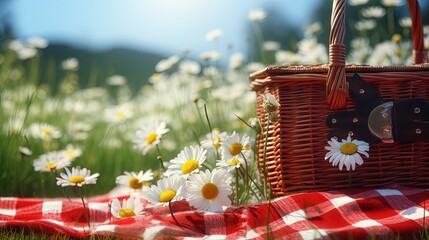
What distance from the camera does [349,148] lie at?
58.4 inches

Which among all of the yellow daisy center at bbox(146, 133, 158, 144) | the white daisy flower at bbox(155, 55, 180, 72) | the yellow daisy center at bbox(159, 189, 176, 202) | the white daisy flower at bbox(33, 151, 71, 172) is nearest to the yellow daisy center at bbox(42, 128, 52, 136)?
the white daisy flower at bbox(33, 151, 71, 172)

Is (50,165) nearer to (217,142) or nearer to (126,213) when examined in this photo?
(126,213)

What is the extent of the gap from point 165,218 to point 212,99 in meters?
1.07

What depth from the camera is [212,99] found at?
8.27 feet

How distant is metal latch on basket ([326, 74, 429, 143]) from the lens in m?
1.53

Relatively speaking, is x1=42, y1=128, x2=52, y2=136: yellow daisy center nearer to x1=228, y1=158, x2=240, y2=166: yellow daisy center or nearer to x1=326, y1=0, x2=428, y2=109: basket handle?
x1=228, y1=158, x2=240, y2=166: yellow daisy center

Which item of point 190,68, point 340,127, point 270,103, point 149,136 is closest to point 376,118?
point 340,127

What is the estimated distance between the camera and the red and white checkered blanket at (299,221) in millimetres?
1304

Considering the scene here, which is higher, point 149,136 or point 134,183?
point 149,136

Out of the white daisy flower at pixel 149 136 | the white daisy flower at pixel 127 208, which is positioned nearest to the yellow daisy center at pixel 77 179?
the white daisy flower at pixel 127 208

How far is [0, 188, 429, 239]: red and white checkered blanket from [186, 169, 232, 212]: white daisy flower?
0.13 feet

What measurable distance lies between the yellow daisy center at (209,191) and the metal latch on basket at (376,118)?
33 centimetres

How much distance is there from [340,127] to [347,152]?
0.09 metres

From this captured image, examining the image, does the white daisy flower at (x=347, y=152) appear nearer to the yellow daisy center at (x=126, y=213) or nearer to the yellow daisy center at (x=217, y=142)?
the yellow daisy center at (x=217, y=142)
